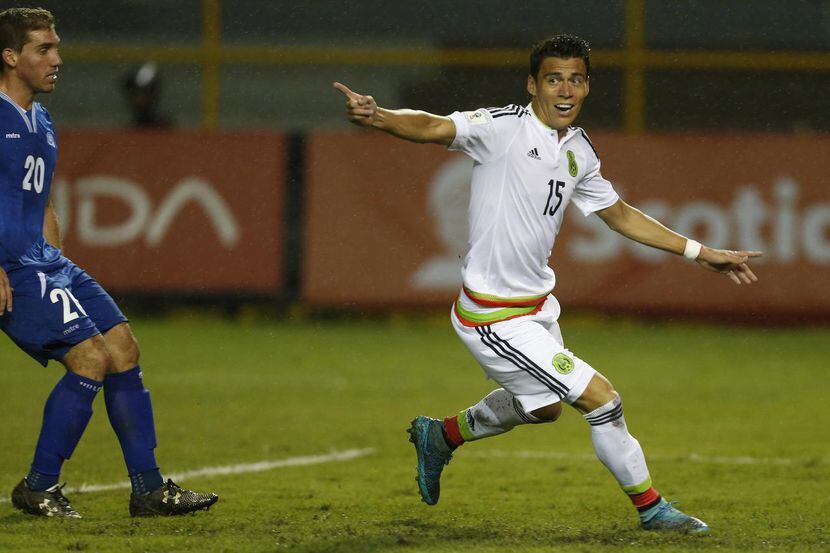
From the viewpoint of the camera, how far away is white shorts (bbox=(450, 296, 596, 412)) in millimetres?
6609

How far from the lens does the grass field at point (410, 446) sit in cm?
664

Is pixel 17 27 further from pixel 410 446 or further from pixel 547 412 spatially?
pixel 410 446

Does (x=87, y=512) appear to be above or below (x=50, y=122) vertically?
below

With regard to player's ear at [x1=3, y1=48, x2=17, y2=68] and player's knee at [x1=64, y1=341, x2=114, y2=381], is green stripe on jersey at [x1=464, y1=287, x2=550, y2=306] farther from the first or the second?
player's ear at [x1=3, y1=48, x2=17, y2=68]

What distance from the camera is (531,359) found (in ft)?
21.8

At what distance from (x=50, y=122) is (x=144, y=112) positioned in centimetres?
1010

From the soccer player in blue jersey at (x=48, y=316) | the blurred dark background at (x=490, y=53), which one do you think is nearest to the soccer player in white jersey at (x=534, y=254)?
the soccer player in blue jersey at (x=48, y=316)

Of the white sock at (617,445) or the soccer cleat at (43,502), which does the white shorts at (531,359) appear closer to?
the white sock at (617,445)

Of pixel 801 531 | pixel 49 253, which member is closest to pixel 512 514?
pixel 801 531

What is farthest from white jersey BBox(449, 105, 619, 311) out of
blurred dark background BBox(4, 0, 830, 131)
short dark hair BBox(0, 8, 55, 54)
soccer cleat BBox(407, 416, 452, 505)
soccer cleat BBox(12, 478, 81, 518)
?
blurred dark background BBox(4, 0, 830, 131)

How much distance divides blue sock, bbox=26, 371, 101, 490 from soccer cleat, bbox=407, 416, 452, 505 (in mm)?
1583

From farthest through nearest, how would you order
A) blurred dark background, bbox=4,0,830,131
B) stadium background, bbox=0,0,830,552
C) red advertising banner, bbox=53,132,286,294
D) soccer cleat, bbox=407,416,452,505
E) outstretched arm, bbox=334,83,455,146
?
blurred dark background, bbox=4,0,830,131
red advertising banner, bbox=53,132,286,294
stadium background, bbox=0,0,830,552
soccer cleat, bbox=407,416,452,505
outstretched arm, bbox=334,83,455,146

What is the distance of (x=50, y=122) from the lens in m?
7.12

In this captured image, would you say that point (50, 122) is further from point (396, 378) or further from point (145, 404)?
point (396, 378)
